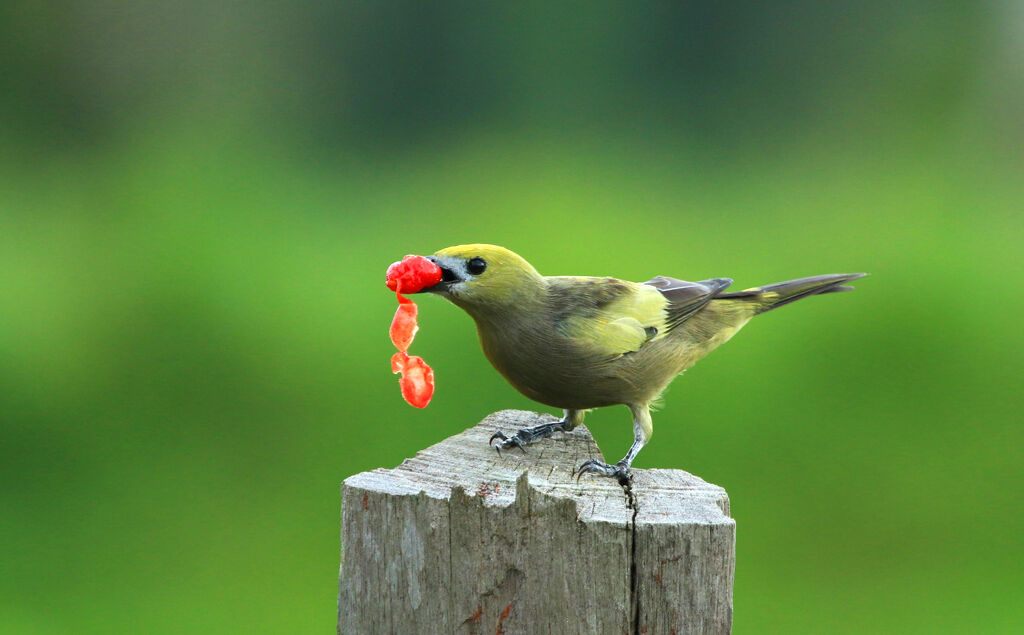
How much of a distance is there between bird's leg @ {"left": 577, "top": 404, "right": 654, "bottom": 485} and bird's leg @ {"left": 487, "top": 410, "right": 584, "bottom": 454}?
0.23 metres

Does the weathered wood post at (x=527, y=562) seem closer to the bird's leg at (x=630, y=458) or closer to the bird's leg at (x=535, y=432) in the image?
the bird's leg at (x=630, y=458)

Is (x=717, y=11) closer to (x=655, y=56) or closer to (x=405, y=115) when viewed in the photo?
(x=655, y=56)

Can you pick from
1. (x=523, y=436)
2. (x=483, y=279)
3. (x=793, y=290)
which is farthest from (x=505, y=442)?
(x=793, y=290)

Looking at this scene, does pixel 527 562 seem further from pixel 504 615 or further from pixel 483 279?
pixel 483 279

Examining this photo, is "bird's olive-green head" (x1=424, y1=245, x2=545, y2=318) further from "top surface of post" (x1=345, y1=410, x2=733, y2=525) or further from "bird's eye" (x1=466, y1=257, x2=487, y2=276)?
"top surface of post" (x1=345, y1=410, x2=733, y2=525)

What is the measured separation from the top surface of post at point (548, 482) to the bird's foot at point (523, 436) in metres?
0.03

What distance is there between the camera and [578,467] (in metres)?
3.22

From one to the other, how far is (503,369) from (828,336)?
2883mm

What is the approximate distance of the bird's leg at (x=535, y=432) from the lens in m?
3.37

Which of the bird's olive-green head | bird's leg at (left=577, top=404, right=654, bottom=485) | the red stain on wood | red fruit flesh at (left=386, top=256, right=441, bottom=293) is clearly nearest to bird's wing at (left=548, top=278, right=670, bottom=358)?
the bird's olive-green head

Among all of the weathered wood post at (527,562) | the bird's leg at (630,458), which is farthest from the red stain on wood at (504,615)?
the bird's leg at (630,458)

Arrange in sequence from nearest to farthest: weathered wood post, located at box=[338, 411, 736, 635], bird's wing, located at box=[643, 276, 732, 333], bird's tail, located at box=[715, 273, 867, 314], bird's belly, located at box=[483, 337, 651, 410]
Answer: weathered wood post, located at box=[338, 411, 736, 635]
bird's belly, located at box=[483, 337, 651, 410]
bird's wing, located at box=[643, 276, 732, 333]
bird's tail, located at box=[715, 273, 867, 314]

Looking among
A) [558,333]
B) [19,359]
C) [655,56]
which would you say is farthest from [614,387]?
[655,56]

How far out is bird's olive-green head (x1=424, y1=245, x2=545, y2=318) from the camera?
326 centimetres
